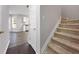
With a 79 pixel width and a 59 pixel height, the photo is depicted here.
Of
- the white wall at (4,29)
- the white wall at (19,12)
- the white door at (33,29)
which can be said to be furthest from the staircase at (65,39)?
the white wall at (4,29)

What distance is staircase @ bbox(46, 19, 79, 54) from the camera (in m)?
1.75

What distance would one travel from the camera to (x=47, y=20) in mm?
1883

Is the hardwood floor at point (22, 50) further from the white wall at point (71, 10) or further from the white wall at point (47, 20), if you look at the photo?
the white wall at point (71, 10)

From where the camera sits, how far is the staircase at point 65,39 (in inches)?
68.7

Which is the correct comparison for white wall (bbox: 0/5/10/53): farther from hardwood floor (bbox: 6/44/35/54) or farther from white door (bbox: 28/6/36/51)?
white door (bbox: 28/6/36/51)

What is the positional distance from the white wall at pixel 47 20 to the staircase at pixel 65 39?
3.9 inches

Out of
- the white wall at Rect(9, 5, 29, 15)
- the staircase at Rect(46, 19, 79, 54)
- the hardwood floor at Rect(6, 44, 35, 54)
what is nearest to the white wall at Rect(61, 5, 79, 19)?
the staircase at Rect(46, 19, 79, 54)

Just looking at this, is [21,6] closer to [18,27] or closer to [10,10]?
[10,10]

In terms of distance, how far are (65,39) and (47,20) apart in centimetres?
39

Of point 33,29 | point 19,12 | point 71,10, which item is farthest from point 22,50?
point 71,10

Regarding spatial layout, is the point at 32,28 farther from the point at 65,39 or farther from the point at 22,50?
the point at 65,39
